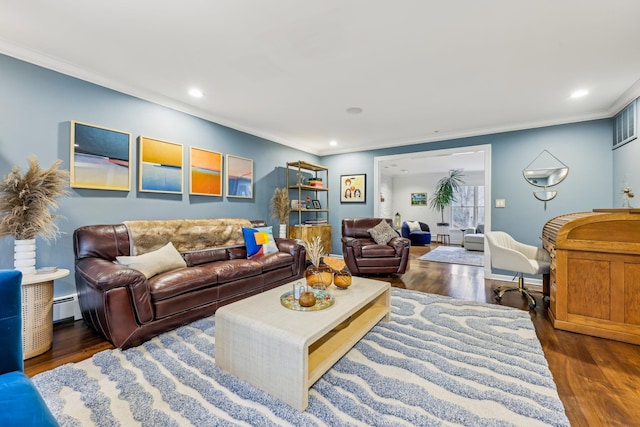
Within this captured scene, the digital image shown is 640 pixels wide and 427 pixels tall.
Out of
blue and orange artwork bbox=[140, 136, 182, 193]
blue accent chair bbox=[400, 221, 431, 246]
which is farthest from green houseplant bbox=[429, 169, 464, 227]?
blue and orange artwork bbox=[140, 136, 182, 193]

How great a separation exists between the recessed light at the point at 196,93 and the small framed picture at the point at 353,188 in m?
3.31

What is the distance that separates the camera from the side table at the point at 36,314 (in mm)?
1893

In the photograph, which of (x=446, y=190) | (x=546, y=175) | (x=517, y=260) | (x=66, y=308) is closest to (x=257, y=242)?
(x=66, y=308)

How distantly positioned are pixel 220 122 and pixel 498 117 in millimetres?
4011

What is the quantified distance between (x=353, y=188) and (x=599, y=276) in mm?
3926

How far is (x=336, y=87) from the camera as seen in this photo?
2.95 m

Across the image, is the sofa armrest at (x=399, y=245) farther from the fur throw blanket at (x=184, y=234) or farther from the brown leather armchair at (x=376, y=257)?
the fur throw blanket at (x=184, y=234)

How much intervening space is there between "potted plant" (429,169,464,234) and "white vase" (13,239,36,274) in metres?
8.94

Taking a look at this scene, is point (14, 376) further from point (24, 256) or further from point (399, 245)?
point (399, 245)

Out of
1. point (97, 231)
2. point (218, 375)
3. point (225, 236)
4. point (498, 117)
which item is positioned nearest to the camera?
point (218, 375)

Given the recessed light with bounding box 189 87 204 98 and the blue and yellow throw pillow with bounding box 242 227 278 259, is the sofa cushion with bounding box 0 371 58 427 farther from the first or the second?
the recessed light with bounding box 189 87 204 98

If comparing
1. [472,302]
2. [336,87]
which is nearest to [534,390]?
[472,302]

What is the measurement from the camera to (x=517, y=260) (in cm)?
308

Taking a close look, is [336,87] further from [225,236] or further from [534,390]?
[534,390]
